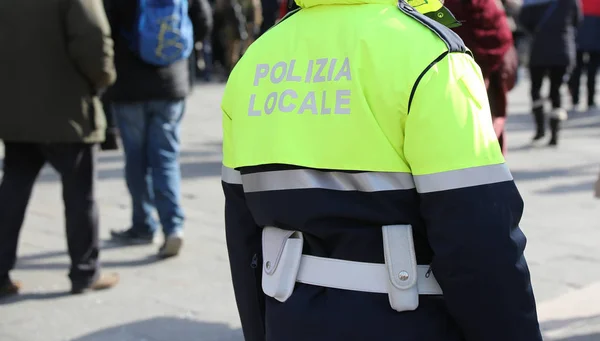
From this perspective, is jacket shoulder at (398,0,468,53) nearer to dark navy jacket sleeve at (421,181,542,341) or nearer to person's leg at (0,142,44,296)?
dark navy jacket sleeve at (421,181,542,341)

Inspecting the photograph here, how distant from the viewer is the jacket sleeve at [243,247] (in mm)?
2262

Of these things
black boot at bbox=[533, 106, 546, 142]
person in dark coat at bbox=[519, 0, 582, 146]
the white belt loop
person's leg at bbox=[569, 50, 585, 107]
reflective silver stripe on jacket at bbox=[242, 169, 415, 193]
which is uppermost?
reflective silver stripe on jacket at bbox=[242, 169, 415, 193]

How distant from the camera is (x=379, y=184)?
6.30ft

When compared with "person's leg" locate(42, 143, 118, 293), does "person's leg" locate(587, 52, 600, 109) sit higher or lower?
lower

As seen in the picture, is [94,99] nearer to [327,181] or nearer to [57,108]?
[57,108]

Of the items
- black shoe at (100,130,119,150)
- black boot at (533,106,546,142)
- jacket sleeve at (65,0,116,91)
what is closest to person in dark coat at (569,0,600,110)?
black boot at (533,106,546,142)

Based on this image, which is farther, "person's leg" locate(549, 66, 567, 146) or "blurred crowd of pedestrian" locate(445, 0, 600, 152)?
"person's leg" locate(549, 66, 567, 146)

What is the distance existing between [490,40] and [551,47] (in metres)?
5.61

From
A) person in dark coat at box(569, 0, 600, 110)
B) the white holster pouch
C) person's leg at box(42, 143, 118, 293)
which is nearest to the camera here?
the white holster pouch

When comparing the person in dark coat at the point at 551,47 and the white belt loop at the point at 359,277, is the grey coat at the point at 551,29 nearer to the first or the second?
the person in dark coat at the point at 551,47

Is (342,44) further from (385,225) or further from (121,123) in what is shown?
(121,123)

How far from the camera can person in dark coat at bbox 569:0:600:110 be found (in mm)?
12047

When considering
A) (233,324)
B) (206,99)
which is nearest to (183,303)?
(233,324)

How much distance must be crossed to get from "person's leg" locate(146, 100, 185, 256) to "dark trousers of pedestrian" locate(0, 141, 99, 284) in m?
0.67
